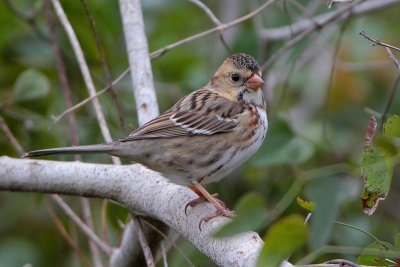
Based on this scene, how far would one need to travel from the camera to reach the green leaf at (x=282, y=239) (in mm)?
1709

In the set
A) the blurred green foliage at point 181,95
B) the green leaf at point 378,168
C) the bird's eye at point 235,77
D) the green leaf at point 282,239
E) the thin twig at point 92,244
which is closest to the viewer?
the green leaf at point 282,239

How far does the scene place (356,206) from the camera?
445 centimetres

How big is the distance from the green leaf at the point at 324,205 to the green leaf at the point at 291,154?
0.97m

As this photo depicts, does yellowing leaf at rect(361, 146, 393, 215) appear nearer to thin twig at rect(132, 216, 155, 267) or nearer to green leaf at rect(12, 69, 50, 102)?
thin twig at rect(132, 216, 155, 267)

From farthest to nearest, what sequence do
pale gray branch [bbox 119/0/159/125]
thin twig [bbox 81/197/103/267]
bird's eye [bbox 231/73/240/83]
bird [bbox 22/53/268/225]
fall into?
bird's eye [bbox 231/73/240/83] → thin twig [bbox 81/197/103/267] → pale gray branch [bbox 119/0/159/125] → bird [bbox 22/53/268/225]

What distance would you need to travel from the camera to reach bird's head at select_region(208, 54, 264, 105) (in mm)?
3822

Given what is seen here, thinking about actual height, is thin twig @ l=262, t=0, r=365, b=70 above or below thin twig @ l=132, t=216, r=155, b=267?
above

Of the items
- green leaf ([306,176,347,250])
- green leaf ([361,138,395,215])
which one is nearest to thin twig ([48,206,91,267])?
green leaf ([306,176,347,250])

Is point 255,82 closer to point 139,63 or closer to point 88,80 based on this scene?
point 139,63

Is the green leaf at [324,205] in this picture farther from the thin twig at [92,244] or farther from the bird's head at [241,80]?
the thin twig at [92,244]

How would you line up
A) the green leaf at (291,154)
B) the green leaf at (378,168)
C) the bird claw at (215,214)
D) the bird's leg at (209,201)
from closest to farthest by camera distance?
the green leaf at (378,168), the bird claw at (215,214), the bird's leg at (209,201), the green leaf at (291,154)

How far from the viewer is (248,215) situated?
178cm

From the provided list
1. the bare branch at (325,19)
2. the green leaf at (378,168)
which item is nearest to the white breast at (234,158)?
the bare branch at (325,19)

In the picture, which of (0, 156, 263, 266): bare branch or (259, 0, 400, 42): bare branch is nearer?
(0, 156, 263, 266): bare branch
